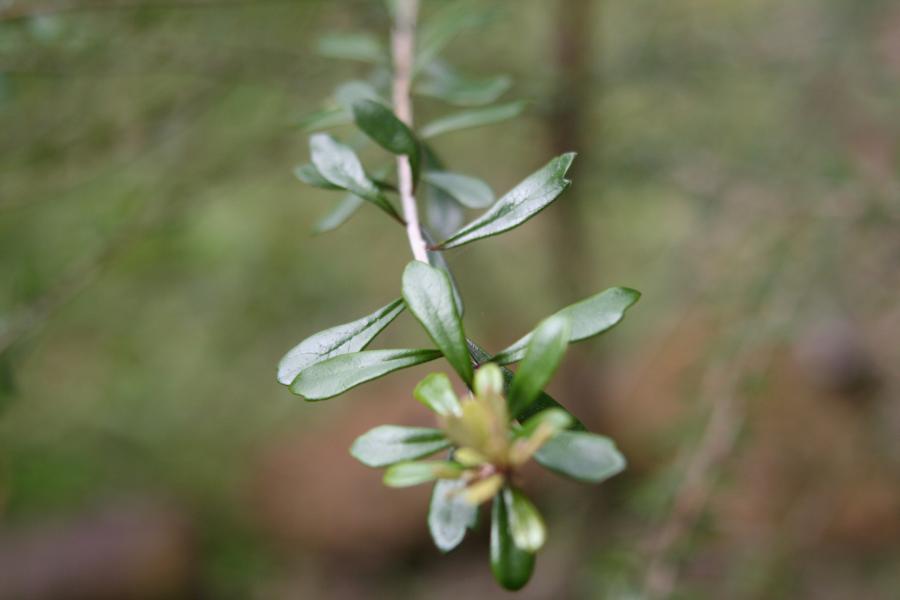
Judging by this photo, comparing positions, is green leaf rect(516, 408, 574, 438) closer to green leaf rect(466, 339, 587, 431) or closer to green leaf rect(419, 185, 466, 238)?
green leaf rect(466, 339, 587, 431)

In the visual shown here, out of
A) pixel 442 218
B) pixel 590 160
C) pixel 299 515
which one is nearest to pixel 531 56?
pixel 590 160

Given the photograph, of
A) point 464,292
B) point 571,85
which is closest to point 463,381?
point 571,85

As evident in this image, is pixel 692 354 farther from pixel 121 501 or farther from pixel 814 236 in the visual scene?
pixel 121 501

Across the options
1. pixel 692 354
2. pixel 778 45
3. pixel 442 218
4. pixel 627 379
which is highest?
pixel 442 218

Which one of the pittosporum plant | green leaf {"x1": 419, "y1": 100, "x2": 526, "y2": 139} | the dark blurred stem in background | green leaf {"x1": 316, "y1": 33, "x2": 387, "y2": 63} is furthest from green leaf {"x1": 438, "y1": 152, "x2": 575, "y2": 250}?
the dark blurred stem in background

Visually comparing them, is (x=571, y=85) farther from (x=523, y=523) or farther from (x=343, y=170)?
(x=523, y=523)

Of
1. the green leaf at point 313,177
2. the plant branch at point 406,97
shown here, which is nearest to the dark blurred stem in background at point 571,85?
the plant branch at point 406,97
